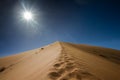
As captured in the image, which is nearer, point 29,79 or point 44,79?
point 44,79

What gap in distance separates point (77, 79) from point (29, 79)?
2410mm

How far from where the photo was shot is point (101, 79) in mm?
5438

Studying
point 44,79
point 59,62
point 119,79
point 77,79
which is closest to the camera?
point 77,79

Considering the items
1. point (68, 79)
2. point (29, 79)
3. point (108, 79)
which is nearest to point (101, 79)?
point (108, 79)

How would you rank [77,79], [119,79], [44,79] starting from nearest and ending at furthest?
1. [77,79]
2. [44,79]
3. [119,79]

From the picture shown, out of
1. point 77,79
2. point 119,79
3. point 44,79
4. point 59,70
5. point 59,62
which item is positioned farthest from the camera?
point 59,62

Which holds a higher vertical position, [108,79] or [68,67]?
[68,67]

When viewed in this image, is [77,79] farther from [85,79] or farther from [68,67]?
[68,67]

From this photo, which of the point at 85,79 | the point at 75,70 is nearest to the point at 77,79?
the point at 85,79

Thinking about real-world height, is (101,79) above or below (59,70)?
below

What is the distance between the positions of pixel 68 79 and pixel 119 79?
2.61 m

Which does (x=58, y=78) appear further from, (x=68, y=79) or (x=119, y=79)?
(x=119, y=79)

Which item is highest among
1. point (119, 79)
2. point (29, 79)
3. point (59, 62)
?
point (59, 62)

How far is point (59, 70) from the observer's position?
5.79m
